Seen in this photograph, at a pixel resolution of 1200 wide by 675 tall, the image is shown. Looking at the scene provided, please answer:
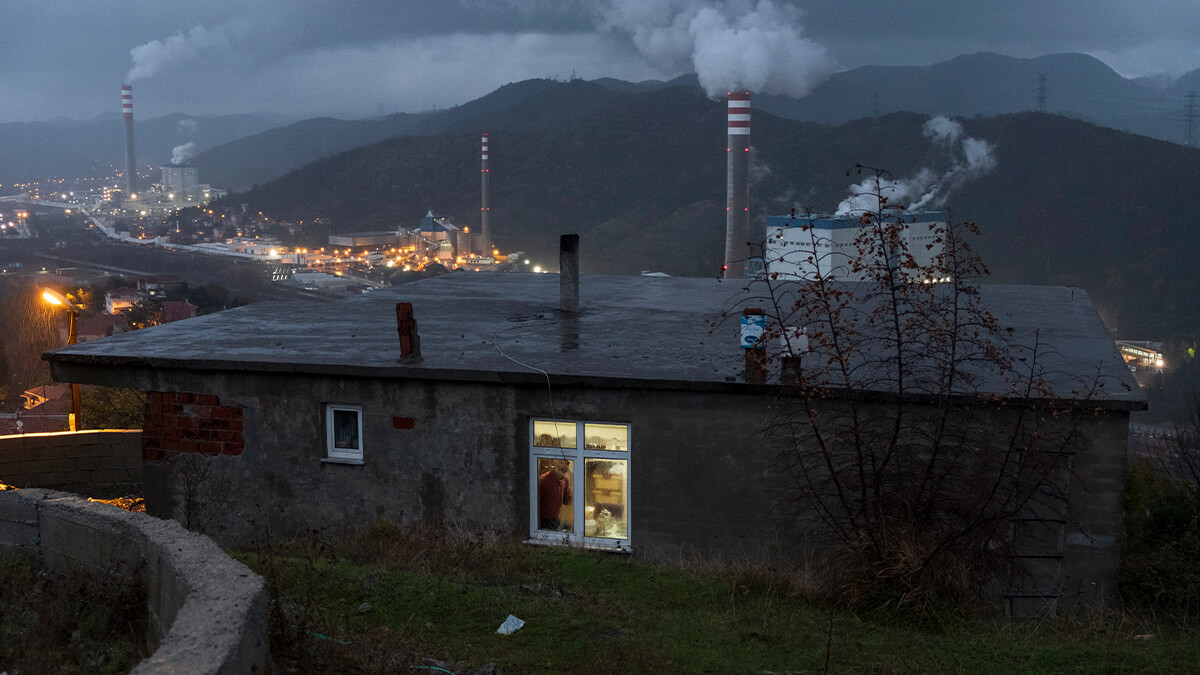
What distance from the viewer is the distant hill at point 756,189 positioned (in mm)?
106812

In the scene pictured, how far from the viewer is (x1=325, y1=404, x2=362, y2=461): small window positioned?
11211 mm

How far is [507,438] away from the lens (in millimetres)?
10727

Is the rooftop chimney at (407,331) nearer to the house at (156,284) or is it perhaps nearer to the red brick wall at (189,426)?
the red brick wall at (189,426)

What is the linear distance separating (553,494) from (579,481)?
358 millimetres

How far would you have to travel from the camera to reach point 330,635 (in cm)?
542

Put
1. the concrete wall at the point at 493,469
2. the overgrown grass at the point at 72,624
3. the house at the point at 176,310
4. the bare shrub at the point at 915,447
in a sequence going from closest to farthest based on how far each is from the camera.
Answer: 1. the overgrown grass at the point at 72,624
2. the bare shrub at the point at 915,447
3. the concrete wall at the point at 493,469
4. the house at the point at 176,310

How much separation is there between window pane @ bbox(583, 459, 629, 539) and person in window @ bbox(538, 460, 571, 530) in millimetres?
223

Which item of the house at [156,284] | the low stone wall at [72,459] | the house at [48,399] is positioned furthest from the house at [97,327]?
the low stone wall at [72,459]

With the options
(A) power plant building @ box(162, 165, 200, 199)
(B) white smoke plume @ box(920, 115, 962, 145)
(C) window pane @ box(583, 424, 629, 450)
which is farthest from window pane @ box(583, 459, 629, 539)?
(A) power plant building @ box(162, 165, 200, 199)

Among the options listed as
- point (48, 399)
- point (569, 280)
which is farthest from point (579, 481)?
point (48, 399)

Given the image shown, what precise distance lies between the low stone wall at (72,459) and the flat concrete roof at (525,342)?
1531mm

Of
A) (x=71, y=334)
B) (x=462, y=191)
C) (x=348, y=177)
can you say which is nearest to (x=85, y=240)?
(x=348, y=177)

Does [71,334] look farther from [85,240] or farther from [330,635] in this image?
[85,240]

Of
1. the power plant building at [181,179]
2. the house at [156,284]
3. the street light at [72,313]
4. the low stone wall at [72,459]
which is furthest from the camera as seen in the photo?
the power plant building at [181,179]
